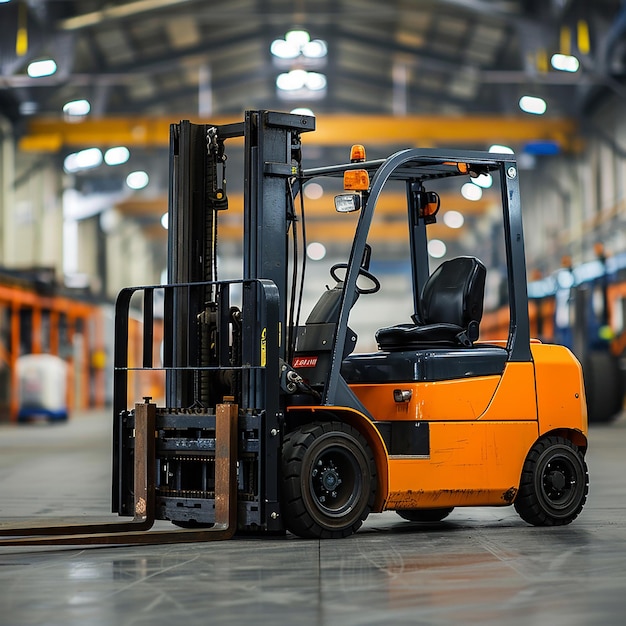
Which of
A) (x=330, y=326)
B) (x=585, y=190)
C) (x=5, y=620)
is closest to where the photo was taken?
(x=5, y=620)

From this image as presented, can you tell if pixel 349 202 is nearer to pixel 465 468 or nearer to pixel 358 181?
pixel 358 181

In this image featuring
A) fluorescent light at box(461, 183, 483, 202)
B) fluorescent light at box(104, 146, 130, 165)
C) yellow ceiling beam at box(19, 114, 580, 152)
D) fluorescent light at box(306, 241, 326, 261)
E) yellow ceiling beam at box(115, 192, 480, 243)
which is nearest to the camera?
yellow ceiling beam at box(19, 114, 580, 152)

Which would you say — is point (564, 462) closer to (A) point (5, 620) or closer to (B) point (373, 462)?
(B) point (373, 462)

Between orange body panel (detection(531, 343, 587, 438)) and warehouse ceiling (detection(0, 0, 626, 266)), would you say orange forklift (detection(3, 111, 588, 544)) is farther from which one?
warehouse ceiling (detection(0, 0, 626, 266))

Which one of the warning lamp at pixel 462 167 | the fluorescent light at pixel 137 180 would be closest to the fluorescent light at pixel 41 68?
the fluorescent light at pixel 137 180

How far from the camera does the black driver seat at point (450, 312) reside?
6.65 m

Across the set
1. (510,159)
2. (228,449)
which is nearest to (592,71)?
(510,159)

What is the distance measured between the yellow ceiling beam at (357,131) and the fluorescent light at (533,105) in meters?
0.44

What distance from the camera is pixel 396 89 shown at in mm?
31094

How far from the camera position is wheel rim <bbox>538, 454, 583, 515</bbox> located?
6875 millimetres

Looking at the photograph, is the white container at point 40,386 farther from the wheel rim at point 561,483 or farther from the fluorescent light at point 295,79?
the wheel rim at point 561,483

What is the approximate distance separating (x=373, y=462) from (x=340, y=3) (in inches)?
903

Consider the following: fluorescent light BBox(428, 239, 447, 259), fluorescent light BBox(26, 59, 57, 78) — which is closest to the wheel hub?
fluorescent light BBox(26, 59, 57, 78)

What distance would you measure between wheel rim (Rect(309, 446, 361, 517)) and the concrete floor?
0.65ft
